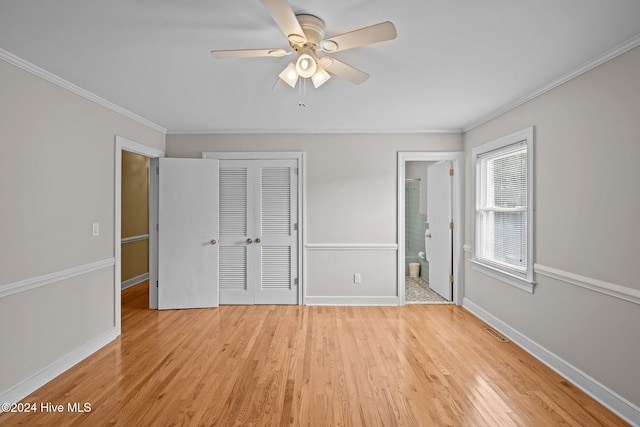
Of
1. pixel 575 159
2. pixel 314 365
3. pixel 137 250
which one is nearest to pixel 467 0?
pixel 575 159

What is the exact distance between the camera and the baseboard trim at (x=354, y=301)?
449cm

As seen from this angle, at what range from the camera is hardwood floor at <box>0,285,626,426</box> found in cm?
213

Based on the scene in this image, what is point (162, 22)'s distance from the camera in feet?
6.28

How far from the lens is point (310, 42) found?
1920 mm

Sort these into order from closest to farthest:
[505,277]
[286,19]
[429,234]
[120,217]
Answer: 1. [286,19]
2. [505,277]
3. [120,217]
4. [429,234]

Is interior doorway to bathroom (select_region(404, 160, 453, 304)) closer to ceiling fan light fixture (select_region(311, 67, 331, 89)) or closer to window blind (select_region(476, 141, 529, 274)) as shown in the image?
window blind (select_region(476, 141, 529, 274))

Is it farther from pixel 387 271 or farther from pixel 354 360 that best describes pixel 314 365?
pixel 387 271

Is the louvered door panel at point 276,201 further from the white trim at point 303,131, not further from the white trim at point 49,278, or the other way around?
the white trim at point 49,278

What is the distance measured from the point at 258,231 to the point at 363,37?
317cm

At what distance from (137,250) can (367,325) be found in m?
4.44

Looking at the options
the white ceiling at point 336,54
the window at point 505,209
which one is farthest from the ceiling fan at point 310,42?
the window at point 505,209

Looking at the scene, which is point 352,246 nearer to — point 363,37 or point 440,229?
point 440,229

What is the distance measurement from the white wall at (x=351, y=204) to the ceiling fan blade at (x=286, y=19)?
2.67 m

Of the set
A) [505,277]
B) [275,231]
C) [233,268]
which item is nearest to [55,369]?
[233,268]
